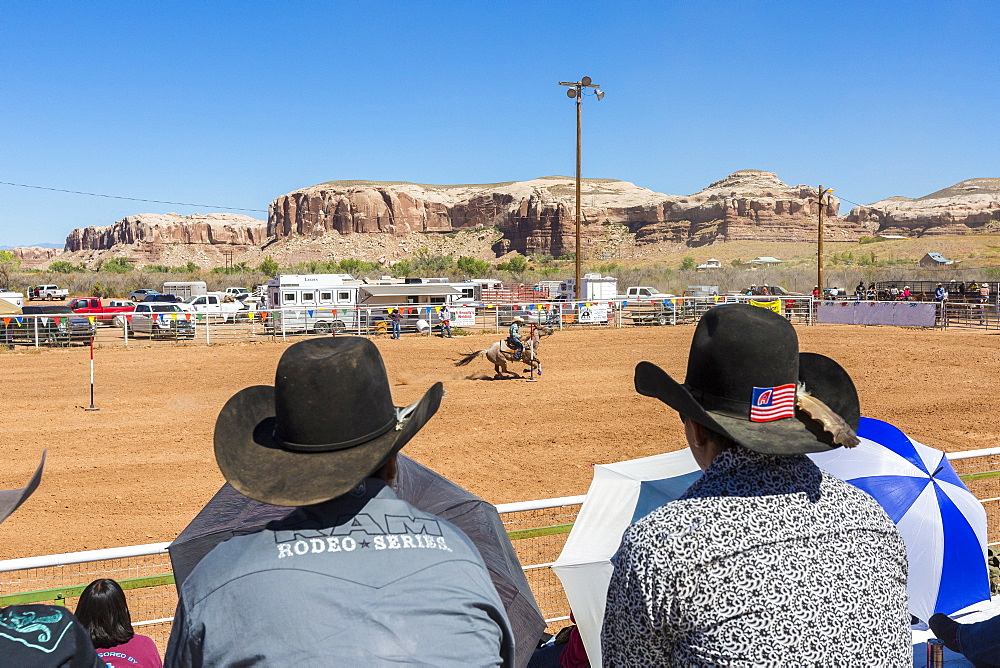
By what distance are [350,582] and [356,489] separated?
230 millimetres

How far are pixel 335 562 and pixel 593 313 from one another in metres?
29.7

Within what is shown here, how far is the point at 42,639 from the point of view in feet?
4.83

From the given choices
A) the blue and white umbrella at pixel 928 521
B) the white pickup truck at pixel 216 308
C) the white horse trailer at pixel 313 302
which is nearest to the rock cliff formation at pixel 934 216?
the white horse trailer at pixel 313 302

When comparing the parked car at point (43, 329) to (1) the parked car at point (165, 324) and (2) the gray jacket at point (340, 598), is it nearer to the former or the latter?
(1) the parked car at point (165, 324)

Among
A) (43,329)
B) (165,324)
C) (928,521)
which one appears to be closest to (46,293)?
(165,324)

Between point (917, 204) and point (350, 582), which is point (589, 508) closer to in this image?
point (350, 582)

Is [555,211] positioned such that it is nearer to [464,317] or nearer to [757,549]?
[464,317]

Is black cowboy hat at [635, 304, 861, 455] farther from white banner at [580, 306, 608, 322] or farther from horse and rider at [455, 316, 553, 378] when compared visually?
white banner at [580, 306, 608, 322]

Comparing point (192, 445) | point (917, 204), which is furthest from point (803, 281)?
point (917, 204)

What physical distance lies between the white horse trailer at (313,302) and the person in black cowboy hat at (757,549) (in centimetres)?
2588

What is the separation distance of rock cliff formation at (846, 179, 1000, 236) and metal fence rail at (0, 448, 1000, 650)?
142055mm

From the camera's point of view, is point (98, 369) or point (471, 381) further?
point (98, 369)

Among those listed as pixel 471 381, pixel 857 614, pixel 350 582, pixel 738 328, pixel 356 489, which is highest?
pixel 738 328

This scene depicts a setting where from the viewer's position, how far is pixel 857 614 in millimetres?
1619
